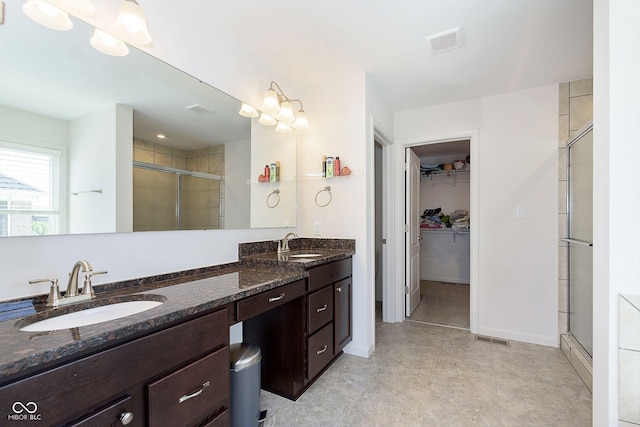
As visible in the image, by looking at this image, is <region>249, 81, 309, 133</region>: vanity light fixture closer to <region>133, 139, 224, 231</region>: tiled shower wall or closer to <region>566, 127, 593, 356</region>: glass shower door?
<region>133, 139, 224, 231</region>: tiled shower wall

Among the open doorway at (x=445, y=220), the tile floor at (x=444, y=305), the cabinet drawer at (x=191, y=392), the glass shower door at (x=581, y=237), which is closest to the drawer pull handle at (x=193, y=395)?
the cabinet drawer at (x=191, y=392)

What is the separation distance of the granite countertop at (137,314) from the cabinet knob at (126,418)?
0.22 meters

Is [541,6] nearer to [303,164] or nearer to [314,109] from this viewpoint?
[314,109]

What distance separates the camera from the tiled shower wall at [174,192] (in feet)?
4.83

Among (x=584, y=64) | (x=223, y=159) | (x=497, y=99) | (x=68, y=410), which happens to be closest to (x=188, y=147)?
(x=223, y=159)

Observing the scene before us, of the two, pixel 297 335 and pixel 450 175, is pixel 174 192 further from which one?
pixel 450 175

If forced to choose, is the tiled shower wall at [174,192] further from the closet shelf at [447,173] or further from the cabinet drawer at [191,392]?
the closet shelf at [447,173]

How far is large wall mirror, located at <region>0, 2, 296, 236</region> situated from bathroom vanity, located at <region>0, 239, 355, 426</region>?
13.3 inches

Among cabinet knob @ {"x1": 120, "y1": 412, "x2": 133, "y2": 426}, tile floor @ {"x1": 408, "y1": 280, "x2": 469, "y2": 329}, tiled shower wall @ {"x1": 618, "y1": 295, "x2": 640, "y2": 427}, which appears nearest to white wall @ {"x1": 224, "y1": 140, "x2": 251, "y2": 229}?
cabinet knob @ {"x1": 120, "y1": 412, "x2": 133, "y2": 426}

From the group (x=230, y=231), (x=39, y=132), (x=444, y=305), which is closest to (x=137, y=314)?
(x=39, y=132)

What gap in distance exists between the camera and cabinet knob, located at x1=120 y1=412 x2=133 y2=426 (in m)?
0.83

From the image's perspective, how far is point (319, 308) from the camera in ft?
6.32

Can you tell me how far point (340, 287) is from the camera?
2.20 meters

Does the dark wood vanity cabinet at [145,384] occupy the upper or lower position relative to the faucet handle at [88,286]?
lower
